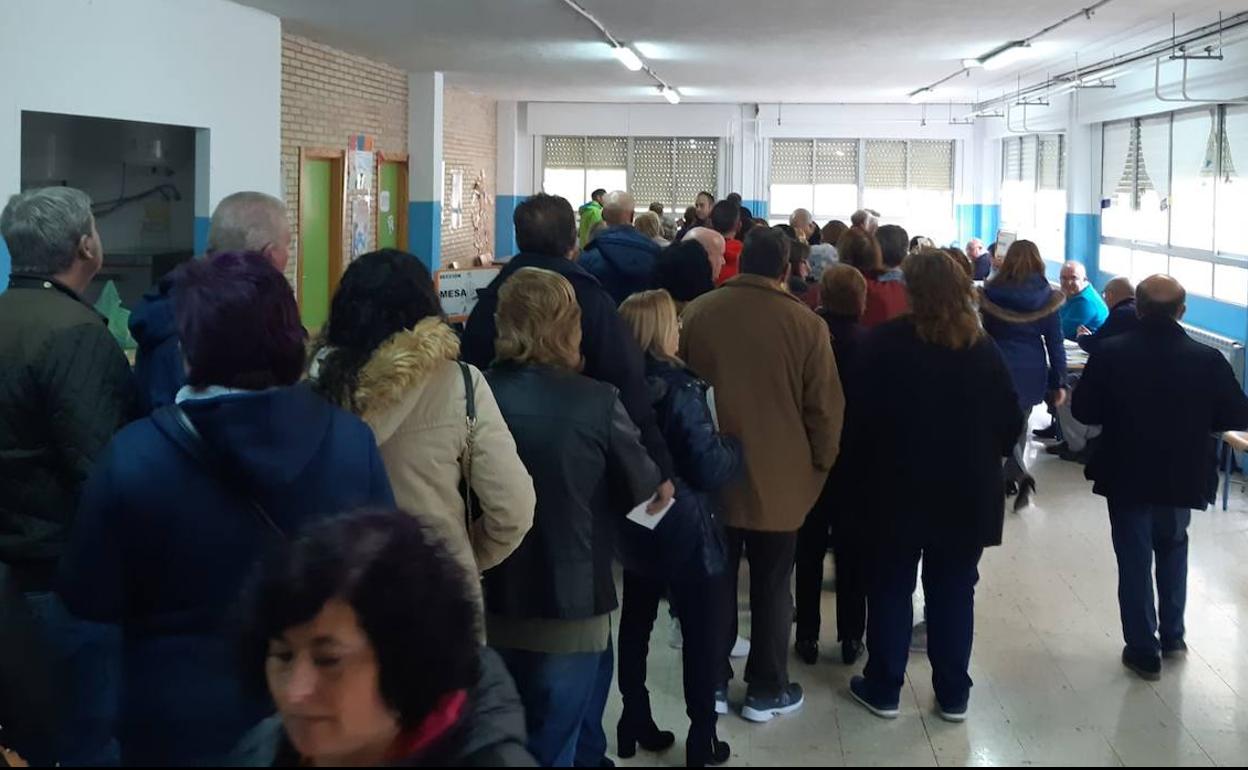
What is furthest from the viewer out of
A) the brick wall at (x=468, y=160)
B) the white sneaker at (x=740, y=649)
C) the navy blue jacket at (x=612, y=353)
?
the brick wall at (x=468, y=160)

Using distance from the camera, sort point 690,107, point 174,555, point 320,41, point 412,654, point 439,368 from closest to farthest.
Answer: point 412,654 → point 174,555 → point 439,368 → point 320,41 → point 690,107

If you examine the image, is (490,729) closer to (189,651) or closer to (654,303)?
(189,651)

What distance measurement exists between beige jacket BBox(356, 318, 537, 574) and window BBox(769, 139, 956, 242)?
1857cm

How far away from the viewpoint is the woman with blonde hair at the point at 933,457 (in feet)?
14.1

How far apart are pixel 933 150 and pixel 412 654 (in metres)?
20.6

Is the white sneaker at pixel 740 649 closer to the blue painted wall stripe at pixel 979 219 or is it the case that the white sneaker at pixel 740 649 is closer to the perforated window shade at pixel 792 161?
the blue painted wall stripe at pixel 979 219

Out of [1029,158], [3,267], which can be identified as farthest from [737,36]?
[1029,158]

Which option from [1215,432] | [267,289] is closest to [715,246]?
[1215,432]

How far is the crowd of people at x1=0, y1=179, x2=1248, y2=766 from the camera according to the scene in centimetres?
151

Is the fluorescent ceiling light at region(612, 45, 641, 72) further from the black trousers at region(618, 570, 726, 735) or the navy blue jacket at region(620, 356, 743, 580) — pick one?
the black trousers at region(618, 570, 726, 735)

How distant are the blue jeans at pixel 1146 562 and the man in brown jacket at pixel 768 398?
1432 mm

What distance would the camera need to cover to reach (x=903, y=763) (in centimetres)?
429

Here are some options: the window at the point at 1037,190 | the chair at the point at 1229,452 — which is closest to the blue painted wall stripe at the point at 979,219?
the window at the point at 1037,190

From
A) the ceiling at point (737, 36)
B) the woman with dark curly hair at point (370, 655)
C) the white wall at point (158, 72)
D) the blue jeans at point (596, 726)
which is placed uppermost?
the ceiling at point (737, 36)
